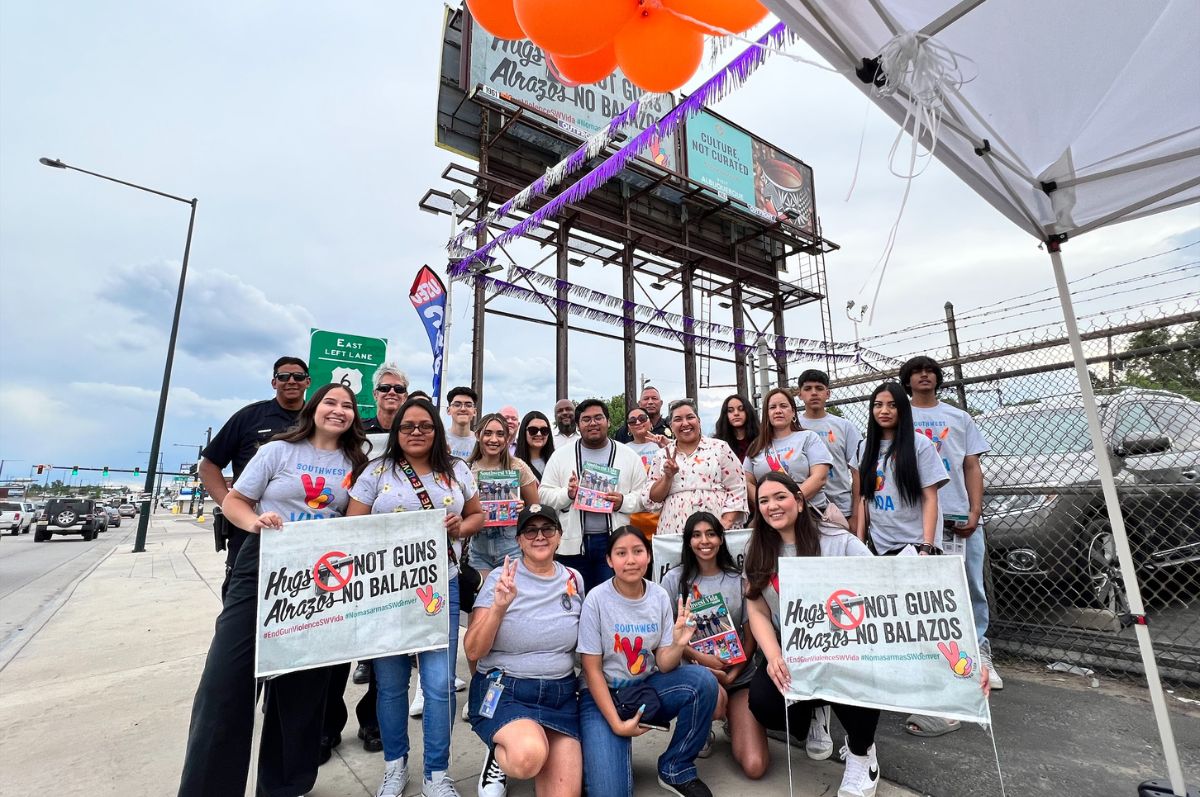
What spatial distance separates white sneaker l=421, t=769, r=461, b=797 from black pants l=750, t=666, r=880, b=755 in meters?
1.48

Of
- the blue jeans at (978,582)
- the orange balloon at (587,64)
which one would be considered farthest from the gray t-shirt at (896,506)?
the orange balloon at (587,64)

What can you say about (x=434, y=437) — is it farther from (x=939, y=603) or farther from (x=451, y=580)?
(x=939, y=603)

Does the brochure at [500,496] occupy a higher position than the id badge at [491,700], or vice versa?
the brochure at [500,496]

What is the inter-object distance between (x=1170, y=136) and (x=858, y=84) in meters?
1.59

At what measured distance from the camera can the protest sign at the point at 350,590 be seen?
8.02 feet

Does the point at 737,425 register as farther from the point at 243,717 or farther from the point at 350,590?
the point at 243,717

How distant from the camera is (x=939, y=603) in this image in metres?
2.50

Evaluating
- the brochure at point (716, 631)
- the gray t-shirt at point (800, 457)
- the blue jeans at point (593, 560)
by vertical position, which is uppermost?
the gray t-shirt at point (800, 457)

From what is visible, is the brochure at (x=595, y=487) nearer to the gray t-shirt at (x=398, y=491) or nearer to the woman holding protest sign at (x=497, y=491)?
the woman holding protest sign at (x=497, y=491)

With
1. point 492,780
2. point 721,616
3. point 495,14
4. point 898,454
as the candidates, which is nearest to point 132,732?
point 492,780

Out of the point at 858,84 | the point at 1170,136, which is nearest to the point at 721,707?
the point at 858,84

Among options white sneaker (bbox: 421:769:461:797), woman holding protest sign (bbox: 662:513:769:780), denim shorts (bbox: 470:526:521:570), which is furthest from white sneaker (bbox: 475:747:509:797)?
denim shorts (bbox: 470:526:521:570)

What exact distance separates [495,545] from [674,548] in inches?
47.1

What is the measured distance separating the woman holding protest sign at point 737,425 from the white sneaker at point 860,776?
201cm
